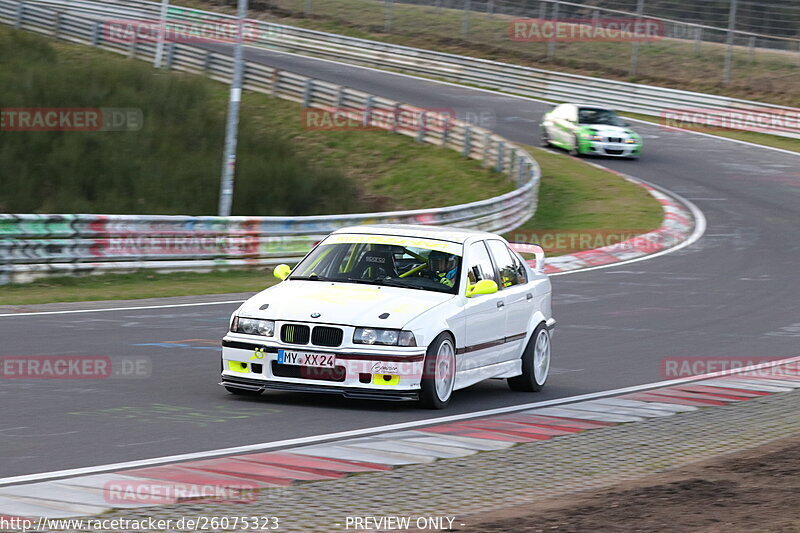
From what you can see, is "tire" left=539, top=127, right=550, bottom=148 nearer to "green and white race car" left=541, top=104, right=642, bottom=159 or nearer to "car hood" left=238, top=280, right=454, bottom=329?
"green and white race car" left=541, top=104, right=642, bottom=159

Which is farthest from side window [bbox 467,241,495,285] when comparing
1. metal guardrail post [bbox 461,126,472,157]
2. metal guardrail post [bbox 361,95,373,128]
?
metal guardrail post [bbox 361,95,373,128]

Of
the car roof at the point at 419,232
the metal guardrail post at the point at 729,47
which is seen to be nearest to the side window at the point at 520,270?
the car roof at the point at 419,232

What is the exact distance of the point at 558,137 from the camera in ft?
122

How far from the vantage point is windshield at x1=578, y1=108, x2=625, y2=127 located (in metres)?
36.3

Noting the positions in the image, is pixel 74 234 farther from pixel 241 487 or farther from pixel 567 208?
pixel 567 208

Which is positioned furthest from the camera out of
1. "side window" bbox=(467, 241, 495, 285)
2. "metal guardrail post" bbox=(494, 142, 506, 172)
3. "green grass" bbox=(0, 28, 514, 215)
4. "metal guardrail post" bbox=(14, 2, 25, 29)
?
"metal guardrail post" bbox=(14, 2, 25, 29)

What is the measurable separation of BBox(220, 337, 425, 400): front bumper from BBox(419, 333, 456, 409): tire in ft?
0.32

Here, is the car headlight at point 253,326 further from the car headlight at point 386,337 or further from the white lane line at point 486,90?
the white lane line at point 486,90

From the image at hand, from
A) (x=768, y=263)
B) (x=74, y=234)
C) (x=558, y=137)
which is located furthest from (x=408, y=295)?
(x=558, y=137)

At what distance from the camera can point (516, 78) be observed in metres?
47.9

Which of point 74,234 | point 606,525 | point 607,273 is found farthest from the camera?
point 607,273

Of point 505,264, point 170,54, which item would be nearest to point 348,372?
point 505,264

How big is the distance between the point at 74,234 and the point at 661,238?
42.6 ft

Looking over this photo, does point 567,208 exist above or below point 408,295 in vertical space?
below
